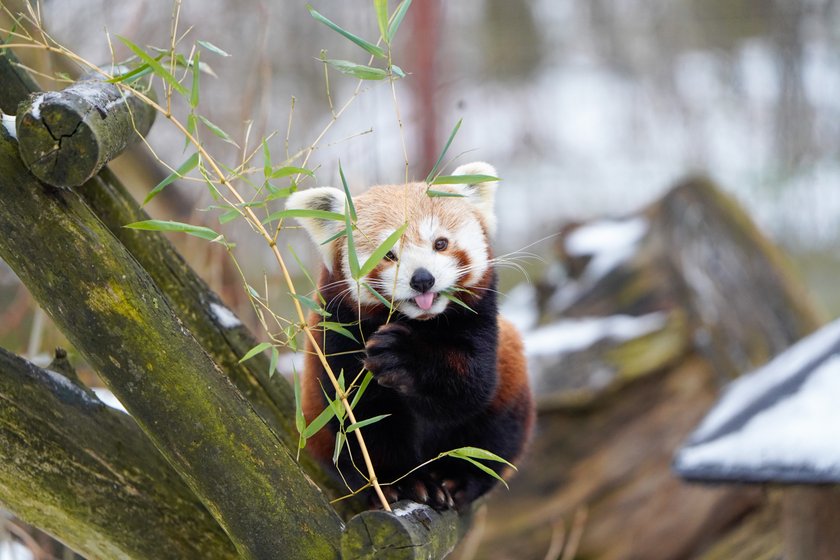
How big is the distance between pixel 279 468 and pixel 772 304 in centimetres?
366

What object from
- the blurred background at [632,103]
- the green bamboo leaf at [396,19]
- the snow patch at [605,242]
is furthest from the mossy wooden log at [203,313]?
the blurred background at [632,103]

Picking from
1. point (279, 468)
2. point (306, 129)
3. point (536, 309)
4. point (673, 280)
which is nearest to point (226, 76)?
point (306, 129)

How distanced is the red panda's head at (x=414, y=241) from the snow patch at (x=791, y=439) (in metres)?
1.07

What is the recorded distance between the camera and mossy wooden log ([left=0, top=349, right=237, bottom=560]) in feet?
5.51

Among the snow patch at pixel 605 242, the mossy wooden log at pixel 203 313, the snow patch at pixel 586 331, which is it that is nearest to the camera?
the mossy wooden log at pixel 203 313

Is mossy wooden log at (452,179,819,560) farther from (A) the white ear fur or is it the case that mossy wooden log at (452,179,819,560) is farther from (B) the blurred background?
(B) the blurred background

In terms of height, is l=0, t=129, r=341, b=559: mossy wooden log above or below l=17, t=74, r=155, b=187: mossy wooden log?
below

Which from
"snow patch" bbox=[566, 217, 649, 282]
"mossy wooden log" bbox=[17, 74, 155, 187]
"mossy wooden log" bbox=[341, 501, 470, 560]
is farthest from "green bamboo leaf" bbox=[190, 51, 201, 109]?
"snow patch" bbox=[566, 217, 649, 282]

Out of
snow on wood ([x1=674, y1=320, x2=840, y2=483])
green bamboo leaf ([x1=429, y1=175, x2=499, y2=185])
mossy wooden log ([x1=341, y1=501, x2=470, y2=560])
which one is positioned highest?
green bamboo leaf ([x1=429, y1=175, x2=499, y2=185])

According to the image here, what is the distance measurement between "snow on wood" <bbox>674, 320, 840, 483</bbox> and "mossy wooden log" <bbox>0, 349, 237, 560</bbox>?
155 centimetres

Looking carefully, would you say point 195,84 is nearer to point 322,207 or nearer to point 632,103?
point 322,207

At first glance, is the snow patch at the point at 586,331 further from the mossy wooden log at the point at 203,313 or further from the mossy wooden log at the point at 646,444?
the mossy wooden log at the point at 203,313

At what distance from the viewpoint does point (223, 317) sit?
2.11m

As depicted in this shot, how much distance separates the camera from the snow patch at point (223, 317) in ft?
6.88
